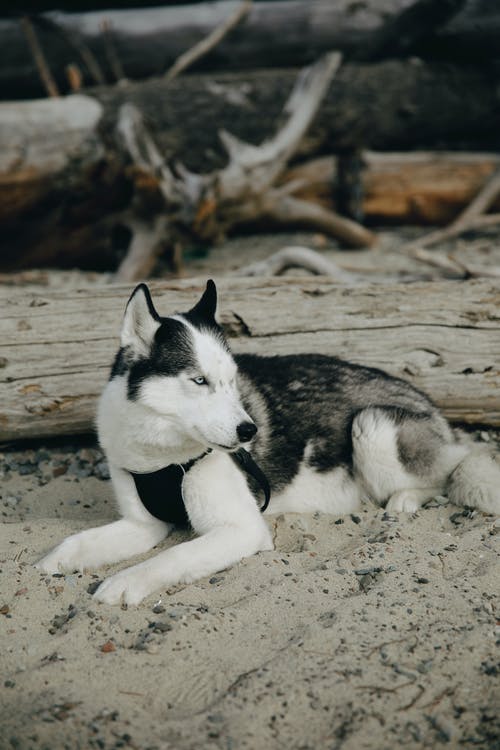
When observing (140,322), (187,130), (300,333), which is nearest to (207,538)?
(140,322)

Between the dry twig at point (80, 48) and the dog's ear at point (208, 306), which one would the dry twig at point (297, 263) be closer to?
the dog's ear at point (208, 306)

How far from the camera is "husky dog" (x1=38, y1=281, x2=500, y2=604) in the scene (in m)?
3.65

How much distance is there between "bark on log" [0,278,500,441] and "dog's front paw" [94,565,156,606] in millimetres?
1616

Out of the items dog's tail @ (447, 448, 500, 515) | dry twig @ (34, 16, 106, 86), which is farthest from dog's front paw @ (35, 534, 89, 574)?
dry twig @ (34, 16, 106, 86)

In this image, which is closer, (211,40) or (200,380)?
(200,380)

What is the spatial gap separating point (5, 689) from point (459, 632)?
179cm

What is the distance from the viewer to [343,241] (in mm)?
8992

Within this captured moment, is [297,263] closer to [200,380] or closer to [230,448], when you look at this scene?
[200,380]

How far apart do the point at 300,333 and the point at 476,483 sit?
154cm

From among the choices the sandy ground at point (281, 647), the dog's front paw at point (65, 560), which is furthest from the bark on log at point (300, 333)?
the dog's front paw at point (65, 560)

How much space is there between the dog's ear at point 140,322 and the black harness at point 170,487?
2.02ft

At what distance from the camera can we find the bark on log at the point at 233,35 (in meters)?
9.80

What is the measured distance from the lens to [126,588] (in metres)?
3.47

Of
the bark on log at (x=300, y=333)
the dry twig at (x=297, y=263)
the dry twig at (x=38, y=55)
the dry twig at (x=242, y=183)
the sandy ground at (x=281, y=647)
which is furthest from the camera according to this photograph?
the dry twig at (x=38, y=55)
